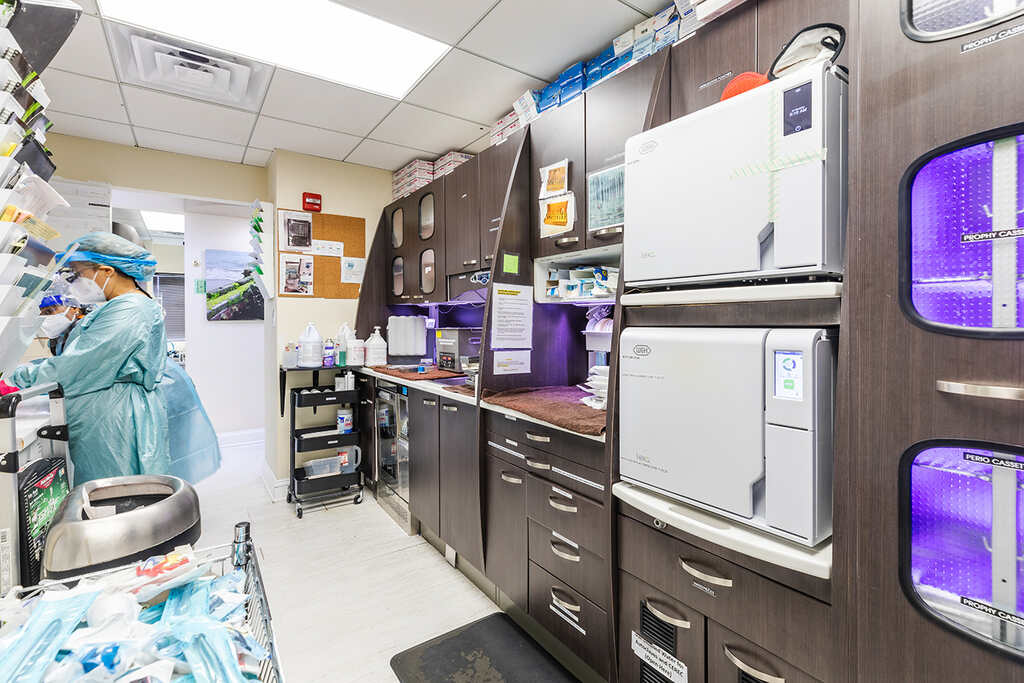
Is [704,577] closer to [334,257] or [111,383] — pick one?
[111,383]

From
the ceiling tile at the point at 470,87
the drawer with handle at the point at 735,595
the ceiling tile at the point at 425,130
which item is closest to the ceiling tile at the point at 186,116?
the ceiling tile at the point at 425,130

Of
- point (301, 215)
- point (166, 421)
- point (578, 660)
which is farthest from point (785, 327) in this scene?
point (301, 215)

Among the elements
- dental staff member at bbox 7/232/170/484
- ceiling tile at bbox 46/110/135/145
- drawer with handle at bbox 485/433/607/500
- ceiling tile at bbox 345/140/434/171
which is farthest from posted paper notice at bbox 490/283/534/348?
ceiling tile at bbox 46/110/135/145

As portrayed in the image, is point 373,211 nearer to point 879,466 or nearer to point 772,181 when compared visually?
point 772,181

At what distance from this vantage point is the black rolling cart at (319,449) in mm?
3377

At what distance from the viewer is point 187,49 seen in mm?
2312

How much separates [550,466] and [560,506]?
0.16m

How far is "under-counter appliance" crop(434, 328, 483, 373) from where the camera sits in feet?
10.4

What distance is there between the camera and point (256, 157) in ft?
12.4

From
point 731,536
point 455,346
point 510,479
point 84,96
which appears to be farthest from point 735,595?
point 84,96

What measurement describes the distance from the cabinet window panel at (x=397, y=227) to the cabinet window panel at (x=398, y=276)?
0.15 meters

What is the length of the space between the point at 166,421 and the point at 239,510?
5.04 ft

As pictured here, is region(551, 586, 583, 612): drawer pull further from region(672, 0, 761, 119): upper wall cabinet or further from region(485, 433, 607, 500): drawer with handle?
region(672, 0, 761, 119): upper wall cabinet

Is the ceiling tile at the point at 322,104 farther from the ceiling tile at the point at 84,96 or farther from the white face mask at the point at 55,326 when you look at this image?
the white face mask at the point at 55,326
